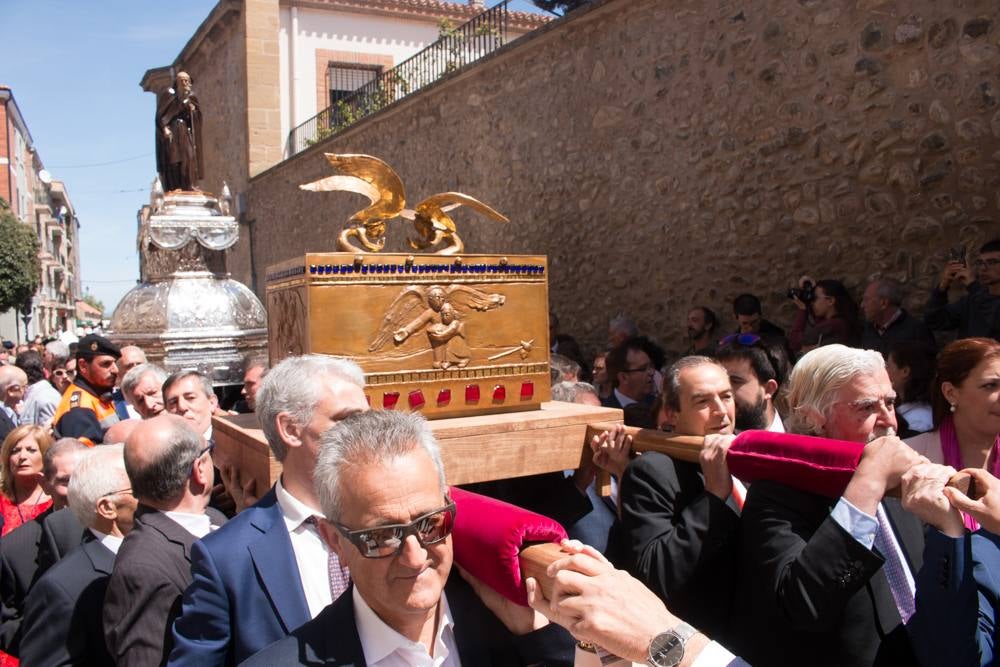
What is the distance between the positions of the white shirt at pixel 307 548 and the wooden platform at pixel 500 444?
0.69 feet

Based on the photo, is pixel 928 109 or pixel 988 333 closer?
pixel 988 333

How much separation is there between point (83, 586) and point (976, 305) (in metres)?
4.93

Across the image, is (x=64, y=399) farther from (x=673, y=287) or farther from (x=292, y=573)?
(x=673, y=287)

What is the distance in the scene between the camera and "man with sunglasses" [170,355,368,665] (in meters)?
1.90

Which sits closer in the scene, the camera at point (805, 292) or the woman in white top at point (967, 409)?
the woman in white top at point (967, 409)

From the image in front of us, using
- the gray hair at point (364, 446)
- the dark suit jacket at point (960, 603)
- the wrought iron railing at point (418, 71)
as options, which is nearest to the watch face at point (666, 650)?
the gray hair at point (364, 446)

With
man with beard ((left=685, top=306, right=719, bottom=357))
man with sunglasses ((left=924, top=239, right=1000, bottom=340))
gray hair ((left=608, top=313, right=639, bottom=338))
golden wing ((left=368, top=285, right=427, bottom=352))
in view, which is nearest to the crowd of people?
golden wing ((left=368, top=285, right=427, bottom=352))

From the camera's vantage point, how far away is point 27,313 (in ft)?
118

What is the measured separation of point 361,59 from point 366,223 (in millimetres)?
21471

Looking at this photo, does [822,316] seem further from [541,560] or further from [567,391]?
[541,560]

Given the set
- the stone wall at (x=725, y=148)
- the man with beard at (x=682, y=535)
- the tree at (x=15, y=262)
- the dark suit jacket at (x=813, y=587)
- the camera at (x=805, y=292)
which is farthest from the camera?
the tree at (x=15, y=262)

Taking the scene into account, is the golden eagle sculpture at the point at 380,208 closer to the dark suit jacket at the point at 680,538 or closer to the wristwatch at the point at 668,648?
the dark suit jacket at the point at 680,538

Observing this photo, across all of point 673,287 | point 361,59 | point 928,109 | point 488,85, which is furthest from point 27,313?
point 928,109

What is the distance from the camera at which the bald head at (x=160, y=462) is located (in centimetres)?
255
